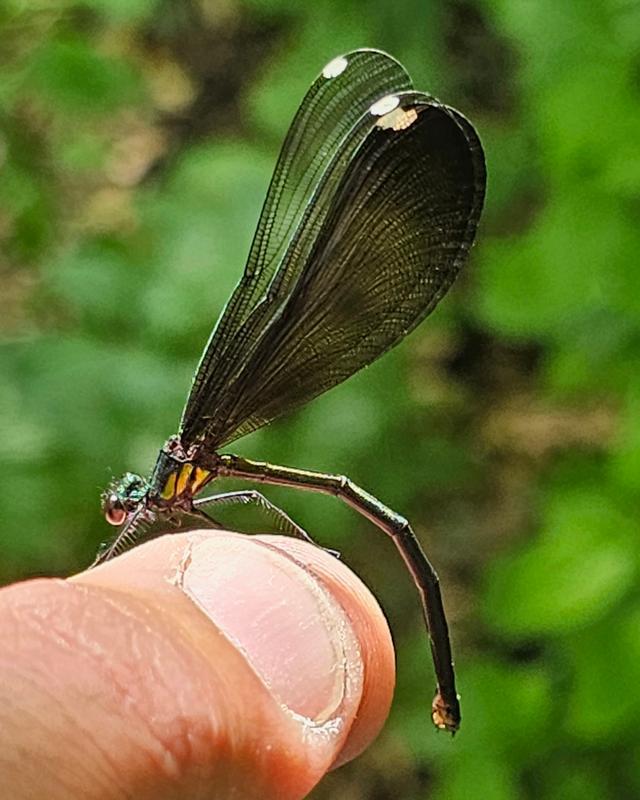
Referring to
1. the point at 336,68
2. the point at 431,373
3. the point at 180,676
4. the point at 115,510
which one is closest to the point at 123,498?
the point at 115,510

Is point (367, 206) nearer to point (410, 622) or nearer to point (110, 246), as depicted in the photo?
point (110, 246)

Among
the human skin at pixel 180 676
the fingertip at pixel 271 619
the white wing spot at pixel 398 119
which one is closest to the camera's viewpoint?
the human skin at pixel 180 676

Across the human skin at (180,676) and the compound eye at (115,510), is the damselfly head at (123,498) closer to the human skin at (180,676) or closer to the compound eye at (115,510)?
the compound eye at (115,510)

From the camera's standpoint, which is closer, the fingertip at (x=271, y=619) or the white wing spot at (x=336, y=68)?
the fingertip at (x=271, y=619)

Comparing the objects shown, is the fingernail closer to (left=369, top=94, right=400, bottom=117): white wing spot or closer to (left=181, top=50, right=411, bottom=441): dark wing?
(left=181, top=50, right=411, bottom=441): dark wing

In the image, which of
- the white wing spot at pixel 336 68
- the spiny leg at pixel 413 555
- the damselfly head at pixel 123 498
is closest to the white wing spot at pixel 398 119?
the white wing spot at pixel 336 68

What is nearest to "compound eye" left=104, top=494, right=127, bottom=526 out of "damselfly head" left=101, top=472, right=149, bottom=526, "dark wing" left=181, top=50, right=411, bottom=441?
"damselfly head" left=101, top=472, right=149, bottom=526

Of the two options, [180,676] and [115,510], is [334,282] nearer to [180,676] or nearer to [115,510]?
[115,510]
